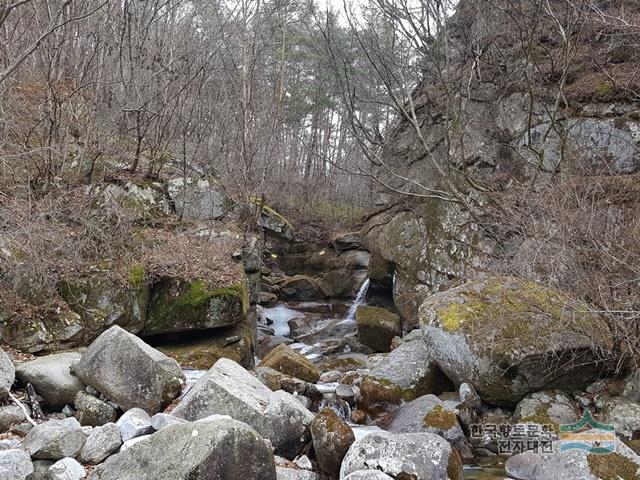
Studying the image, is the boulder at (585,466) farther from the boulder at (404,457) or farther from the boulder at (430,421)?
the boulder at (430,421)

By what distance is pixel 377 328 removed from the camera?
1062 cm

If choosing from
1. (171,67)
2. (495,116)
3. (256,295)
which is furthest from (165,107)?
(495,116)

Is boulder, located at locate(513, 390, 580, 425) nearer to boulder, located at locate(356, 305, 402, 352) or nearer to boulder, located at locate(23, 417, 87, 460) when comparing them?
boulder, located at locate(356, 305, 402, 352)

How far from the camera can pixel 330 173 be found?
74.3 ft

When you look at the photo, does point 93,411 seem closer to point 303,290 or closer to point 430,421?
point 430,421

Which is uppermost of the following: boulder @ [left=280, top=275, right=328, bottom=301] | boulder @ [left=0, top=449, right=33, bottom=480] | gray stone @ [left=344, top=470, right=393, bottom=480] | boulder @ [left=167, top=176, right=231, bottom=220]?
boulder @ [left=167, top=176, right=231, bottom=220]

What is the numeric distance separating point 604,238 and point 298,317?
364 inches

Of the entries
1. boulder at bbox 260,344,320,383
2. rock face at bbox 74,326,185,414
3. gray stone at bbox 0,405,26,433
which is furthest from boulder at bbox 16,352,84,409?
boulder at bbox 260,344,320,383

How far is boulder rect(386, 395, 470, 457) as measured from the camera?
18.2 feet

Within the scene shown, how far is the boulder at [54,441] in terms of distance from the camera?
4059 millimetres

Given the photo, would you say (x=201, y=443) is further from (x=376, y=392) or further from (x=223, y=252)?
(x=223, y=252)

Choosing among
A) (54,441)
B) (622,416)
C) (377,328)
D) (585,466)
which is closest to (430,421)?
(585,466)

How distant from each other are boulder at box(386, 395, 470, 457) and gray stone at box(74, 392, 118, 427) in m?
3.18

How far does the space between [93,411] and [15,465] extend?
1359 mm
